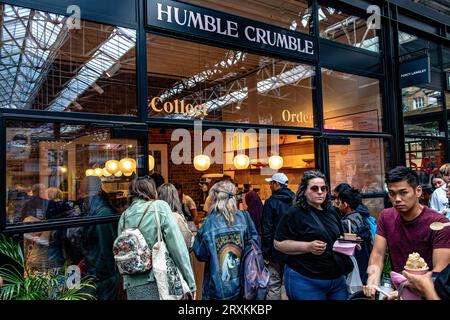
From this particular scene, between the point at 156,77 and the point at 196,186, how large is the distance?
19.2 ft

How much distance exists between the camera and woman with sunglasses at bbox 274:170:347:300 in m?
2.73

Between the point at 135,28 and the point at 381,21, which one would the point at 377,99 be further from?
the point at 135,28

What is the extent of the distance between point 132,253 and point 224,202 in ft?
3.15

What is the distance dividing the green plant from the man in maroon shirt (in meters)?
2.41

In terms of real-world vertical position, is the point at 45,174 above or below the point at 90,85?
below

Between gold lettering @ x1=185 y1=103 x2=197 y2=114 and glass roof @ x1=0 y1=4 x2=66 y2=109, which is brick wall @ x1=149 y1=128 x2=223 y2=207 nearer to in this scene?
gold lettering @ x1=185 y1=103 x2=197 y2=114

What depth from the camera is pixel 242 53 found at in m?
5.29

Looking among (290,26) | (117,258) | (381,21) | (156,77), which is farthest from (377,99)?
(117,258)

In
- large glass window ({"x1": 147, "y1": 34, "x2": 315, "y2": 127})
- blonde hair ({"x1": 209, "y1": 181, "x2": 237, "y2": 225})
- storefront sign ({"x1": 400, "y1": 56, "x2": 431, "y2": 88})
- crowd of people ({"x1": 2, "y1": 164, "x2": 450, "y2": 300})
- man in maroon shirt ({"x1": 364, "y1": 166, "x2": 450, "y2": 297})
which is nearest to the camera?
man in maroon shirt ({"x1": 364, "y1": 166, "x2": 450, "y2": 297})

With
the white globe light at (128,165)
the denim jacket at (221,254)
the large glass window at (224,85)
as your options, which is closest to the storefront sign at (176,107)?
the large glass window at (224,85)

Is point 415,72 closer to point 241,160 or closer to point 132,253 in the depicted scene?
point 241,160

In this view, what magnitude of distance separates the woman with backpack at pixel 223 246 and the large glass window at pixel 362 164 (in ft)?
11.1

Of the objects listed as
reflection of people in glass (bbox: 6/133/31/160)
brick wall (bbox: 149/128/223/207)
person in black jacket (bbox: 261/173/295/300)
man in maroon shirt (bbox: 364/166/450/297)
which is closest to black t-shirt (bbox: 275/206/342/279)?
man in maroon shirt (bbox: 364/166/450/297)

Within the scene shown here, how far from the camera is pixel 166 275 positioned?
2727 mm
